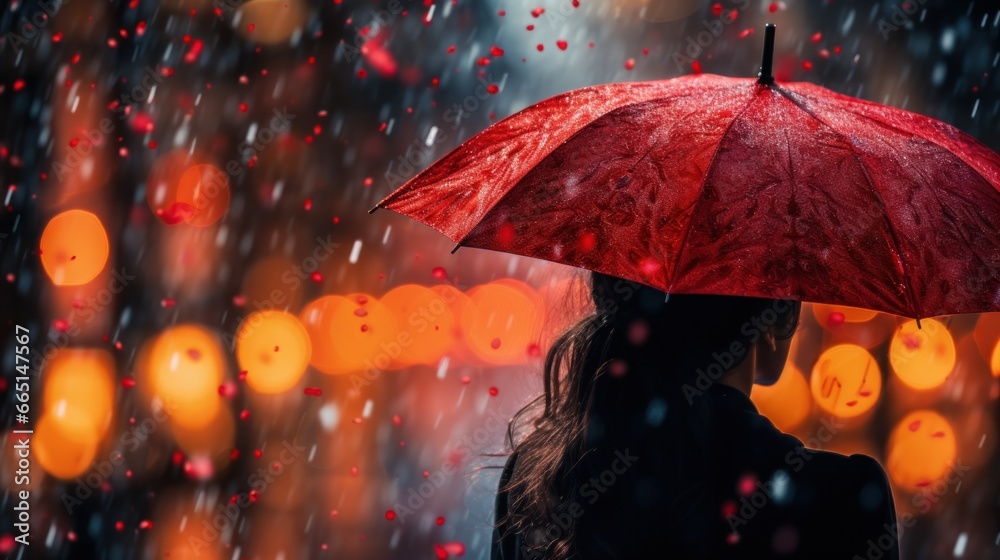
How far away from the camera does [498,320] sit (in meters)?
40.7

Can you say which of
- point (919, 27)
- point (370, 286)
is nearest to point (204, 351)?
point (370, 286)

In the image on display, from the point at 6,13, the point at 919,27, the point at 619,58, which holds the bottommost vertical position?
the point at 6,13

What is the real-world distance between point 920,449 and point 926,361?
194cm

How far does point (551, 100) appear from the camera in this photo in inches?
107

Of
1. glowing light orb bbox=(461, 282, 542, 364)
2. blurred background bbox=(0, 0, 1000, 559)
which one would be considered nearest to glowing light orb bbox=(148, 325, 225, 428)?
blurred background bbox=(0, 0, 1000, 559)

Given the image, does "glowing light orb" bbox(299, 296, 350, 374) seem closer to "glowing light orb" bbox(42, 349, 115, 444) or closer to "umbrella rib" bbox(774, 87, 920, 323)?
"glowing light orb" bbox(42, 349, 115, 444)

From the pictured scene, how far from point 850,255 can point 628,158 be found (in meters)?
0.56

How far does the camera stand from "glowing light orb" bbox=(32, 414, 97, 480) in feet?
23.4

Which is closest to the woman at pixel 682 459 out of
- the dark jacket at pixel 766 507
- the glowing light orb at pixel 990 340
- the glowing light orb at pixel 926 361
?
the dark jacket at pixel 766 507

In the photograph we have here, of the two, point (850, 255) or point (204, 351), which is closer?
point (850, 255)

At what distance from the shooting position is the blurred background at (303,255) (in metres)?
6.90

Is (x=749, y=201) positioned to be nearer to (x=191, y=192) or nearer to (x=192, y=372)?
(x=191, y=192)

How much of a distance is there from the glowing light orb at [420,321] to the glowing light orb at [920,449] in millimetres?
19188

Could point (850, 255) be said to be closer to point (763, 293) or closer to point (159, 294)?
point (763, 293)
